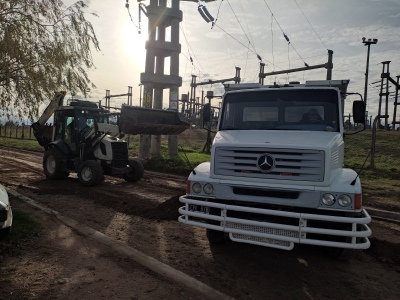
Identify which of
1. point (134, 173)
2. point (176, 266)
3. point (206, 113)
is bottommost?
point (176, 266)

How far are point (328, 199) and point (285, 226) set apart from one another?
2.18 ft

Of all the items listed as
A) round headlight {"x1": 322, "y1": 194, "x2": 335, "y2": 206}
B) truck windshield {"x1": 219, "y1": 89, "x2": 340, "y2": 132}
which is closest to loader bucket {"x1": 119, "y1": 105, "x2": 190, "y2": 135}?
truck windshield {"x1": 219, "y1": 89, "x2": 340, "y2": 132}

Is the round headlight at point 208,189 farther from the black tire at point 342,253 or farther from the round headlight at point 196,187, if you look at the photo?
the black tire at point 342,253

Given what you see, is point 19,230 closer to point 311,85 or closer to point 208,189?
point 208,189

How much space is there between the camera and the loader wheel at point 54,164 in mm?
11414

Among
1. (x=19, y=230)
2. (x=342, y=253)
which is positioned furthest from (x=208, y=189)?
(x=19, y=230)

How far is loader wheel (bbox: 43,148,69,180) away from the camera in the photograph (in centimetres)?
1141

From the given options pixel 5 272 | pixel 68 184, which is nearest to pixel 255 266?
pixel 5 272

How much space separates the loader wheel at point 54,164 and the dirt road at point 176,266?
4.19m

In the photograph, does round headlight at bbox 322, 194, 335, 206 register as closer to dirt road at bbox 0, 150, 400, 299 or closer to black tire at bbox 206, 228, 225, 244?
dirt road at bbox 0, 150, 400, 299

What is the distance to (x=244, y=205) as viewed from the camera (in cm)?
472

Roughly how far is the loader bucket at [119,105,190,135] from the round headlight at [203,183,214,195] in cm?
705

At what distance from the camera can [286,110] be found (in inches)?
215

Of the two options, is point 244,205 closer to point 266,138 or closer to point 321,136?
point 266,138
